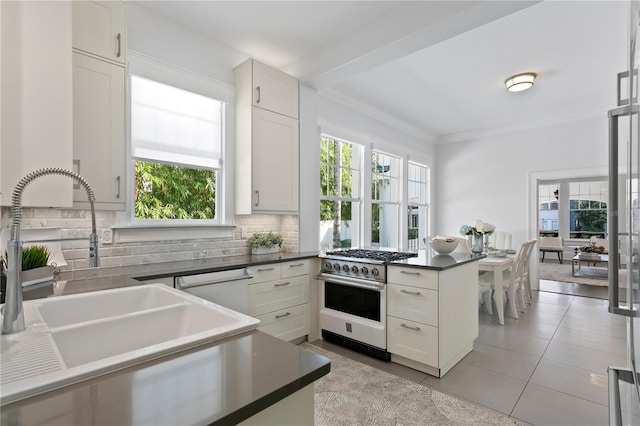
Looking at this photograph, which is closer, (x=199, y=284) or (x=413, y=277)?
(x=199, y=284)

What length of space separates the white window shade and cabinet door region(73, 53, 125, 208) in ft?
1.38

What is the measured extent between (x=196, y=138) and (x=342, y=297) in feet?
6.82

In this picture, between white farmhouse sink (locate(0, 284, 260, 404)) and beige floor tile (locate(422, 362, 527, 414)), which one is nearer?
white farmhouse sink (locate(0, 284, 260, 404))

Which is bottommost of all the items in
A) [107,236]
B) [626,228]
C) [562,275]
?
[562,275]

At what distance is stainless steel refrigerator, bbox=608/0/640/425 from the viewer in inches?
34.9

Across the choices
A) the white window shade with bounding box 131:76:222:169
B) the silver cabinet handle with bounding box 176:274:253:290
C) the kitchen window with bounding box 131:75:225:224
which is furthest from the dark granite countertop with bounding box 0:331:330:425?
the white window shade with bounding box 131:76:222:169

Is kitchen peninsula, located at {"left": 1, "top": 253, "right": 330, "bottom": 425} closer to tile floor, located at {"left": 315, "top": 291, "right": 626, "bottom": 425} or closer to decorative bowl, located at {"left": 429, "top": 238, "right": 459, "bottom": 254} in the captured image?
tile floor, located at {"left": 315, "top": 291, "right": 626, "bottom": 425}

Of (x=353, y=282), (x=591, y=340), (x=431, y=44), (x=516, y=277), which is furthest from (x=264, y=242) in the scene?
(x=591, y=340)

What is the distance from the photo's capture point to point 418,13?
2.61 m

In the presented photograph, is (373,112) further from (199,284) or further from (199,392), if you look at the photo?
(199,392)

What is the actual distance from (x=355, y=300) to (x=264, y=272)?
2.90 ft

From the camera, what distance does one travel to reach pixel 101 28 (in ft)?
7.14

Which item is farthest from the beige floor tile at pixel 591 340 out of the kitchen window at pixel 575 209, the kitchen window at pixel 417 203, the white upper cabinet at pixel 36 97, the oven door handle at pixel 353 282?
the kitchen window at pixel 575 209

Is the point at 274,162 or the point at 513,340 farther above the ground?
the point at 274,162
